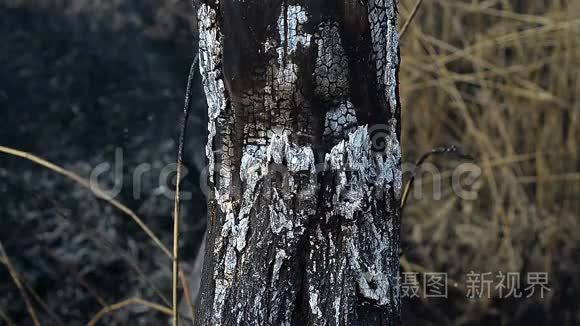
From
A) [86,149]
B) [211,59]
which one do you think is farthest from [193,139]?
[211,59]

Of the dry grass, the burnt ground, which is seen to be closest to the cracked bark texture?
the burnt ground

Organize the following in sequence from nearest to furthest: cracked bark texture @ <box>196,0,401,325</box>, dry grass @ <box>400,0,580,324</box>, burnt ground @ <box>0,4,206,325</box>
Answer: cracked bark texture @ <box>196,0,401,325</box> → burnt ground @ <box>0,4,206,325</box> → dry grass @ <box>400,0,580,324</box>

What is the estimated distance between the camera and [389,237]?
973mm

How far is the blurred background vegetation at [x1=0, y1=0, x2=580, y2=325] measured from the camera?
6.59 ft

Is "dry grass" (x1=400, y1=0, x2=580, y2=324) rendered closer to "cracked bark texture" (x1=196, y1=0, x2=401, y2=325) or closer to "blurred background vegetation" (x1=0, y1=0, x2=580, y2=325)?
"blurred background vegetation" (x1=0, y1=0, x2=580, y2=325)

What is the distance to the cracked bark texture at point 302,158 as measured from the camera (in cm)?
86

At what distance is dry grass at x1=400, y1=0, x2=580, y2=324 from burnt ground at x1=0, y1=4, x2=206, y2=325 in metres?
0.82

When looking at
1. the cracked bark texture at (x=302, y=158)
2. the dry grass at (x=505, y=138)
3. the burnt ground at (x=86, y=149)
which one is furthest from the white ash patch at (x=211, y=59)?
the dry grass at (x=505, y=138)

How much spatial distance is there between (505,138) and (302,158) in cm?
164

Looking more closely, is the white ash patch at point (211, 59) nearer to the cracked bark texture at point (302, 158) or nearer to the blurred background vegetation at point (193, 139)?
the cracked bark texture at point (302, 158)

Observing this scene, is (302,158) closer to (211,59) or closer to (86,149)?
(211,59)

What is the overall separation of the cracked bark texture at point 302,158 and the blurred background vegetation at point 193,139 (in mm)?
1119

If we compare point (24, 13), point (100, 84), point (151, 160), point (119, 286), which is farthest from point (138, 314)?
point (24, 13)

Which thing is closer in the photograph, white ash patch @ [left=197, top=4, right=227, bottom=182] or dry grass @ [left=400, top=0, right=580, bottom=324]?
white ash patch @ [left=197, top=4, right=227, bottom=182]
